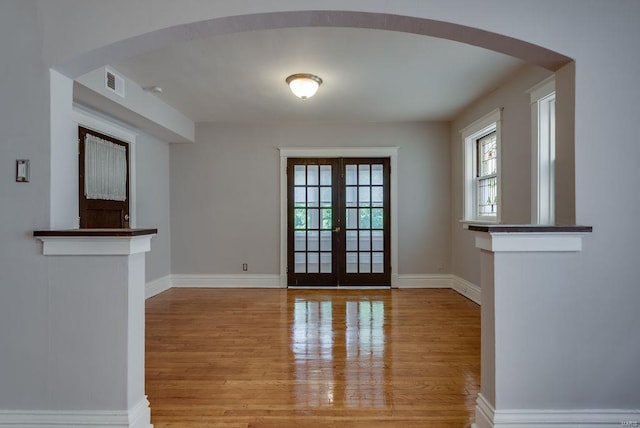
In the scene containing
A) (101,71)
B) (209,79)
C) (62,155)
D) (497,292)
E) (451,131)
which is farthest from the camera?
(451,131)

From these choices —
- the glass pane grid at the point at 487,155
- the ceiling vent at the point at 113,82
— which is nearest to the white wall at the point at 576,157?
the ceiling vent at the point at 113,82

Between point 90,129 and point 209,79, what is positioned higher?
point 209,79

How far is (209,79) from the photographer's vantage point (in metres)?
3.98

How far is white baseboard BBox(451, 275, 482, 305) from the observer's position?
191 inches

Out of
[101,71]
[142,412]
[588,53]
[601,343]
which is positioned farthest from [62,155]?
[601,343]

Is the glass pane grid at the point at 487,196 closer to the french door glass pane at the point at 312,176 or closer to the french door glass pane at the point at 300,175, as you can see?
the french door glass pane at the point at 312,176

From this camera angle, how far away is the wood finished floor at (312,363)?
221 centimetres

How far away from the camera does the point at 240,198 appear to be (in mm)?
5930

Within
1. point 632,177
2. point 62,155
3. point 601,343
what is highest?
point 62,155

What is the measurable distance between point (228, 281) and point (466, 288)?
359 centimetres

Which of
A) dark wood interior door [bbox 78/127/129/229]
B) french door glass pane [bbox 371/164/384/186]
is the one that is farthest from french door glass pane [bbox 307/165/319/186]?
dark wood interior door [bbox 78/127/129/229]

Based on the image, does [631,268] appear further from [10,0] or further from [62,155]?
[10,0]

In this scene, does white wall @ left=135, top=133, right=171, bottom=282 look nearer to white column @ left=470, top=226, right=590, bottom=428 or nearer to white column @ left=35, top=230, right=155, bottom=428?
white column @ left=35, top=230, right=155, bottom=428

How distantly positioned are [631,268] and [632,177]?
0.47 m
